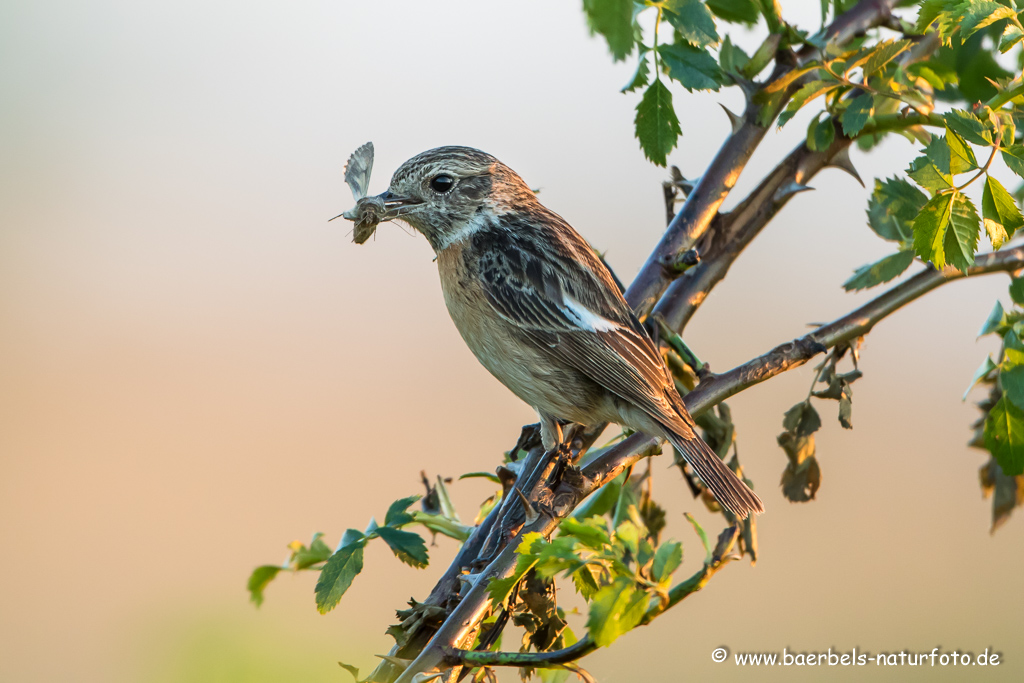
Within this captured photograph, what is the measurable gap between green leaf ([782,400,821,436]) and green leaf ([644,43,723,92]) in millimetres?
657

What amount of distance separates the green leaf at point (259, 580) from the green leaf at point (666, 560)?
2.99 feet

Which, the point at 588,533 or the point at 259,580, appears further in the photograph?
the point at 259,580

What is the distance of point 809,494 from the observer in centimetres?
177

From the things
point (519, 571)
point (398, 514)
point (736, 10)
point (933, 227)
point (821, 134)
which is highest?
point (736, 10)

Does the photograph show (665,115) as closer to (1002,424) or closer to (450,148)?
(450,148)

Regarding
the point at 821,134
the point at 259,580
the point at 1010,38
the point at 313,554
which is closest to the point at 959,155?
the point at 1010,38

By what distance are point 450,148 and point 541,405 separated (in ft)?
2.18

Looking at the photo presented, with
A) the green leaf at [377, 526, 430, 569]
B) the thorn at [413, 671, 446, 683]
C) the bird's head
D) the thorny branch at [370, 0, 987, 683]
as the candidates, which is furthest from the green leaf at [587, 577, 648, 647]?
the bird's head

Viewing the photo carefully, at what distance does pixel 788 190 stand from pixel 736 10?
0.38 metres

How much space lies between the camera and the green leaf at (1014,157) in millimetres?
1146

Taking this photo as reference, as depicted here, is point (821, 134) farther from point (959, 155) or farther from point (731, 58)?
point (959, 155)

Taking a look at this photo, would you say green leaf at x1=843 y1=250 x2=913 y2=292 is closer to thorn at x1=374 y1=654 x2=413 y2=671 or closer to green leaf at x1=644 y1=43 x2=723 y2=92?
green leaf at x1=644 y1=43 x2=723 y2=92

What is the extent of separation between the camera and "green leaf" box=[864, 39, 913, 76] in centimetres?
146

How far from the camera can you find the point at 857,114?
4.89ft
